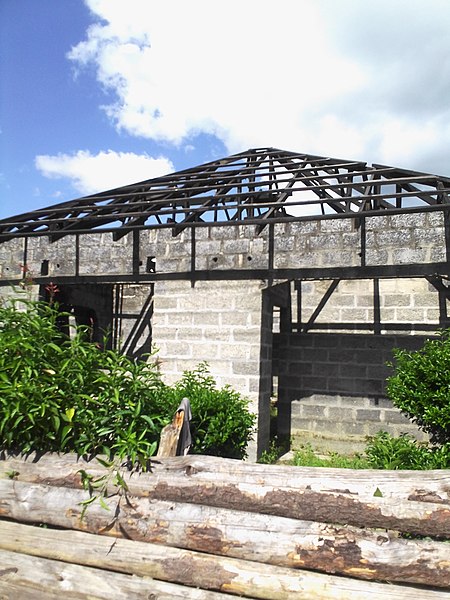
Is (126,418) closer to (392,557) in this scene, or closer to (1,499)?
(1,499)

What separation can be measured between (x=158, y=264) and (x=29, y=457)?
4.31 m

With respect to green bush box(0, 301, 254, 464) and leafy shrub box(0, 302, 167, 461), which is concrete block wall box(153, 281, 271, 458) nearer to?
green bush box(0, 301, 254, 464)

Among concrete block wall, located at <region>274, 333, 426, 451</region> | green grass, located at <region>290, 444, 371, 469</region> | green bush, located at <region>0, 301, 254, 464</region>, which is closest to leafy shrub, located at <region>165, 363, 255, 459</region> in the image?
green grass, located at <region>290, 444, 371, 469</region>

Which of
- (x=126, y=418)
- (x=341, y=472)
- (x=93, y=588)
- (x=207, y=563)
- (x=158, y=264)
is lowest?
(x=93, y=588)

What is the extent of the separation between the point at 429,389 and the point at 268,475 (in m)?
2.61

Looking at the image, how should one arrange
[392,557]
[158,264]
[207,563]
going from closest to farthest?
[392,557]
[207,563]
[158,264]

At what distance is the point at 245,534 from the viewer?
259 cm

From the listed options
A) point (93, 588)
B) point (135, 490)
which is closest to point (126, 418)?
point (135, 490)

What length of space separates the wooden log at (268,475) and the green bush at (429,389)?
1960mm

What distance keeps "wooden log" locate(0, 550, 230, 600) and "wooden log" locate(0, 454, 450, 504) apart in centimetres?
47

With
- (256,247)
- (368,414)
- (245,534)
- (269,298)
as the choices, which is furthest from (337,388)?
(245,534)

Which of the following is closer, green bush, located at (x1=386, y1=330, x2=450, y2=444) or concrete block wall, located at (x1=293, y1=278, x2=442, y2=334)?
green bush, located at (x1=386, y1=330, x2=450, y2=444)

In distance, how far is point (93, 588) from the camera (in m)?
2.67

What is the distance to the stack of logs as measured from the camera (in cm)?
239
